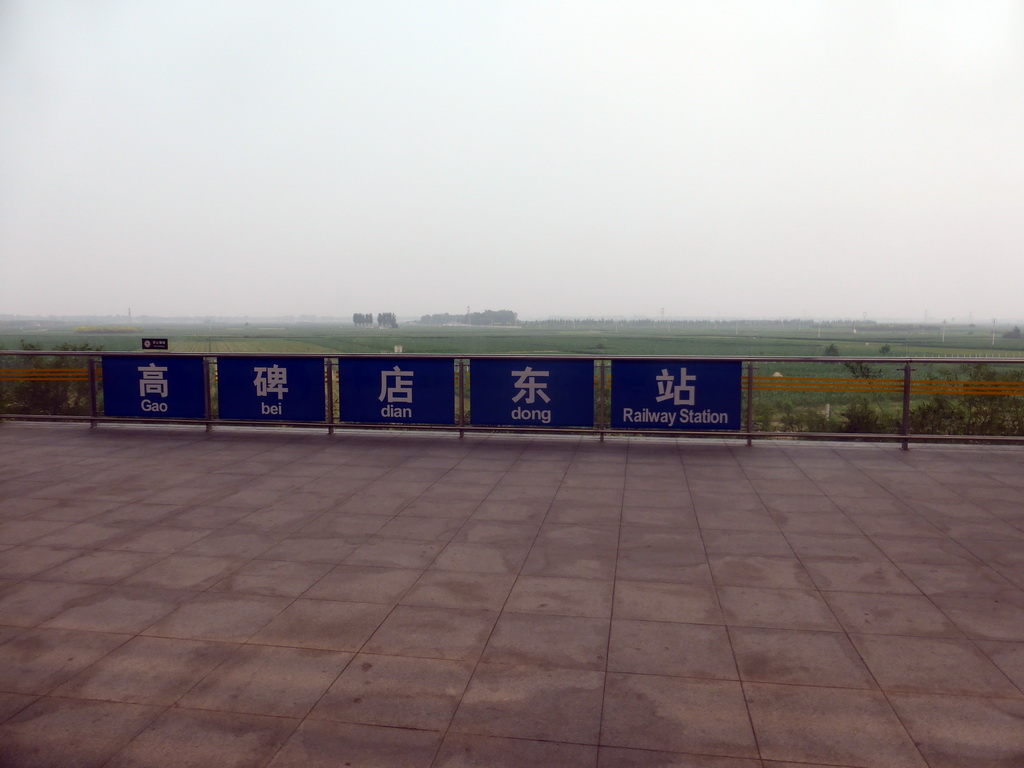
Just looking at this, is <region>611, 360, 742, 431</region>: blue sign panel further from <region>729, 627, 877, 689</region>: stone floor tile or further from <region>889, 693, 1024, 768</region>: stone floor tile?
<region>889, 693, 1024, 768</region>: stone floor tile

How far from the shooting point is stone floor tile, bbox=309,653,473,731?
3326 millimetres

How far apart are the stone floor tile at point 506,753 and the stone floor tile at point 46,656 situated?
7.10 ft

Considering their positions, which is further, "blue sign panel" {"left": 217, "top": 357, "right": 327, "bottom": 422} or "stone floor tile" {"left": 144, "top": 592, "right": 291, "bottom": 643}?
"blue sign panel" {"left": 217, "top": 357, "right": 327, "bottom": 422}

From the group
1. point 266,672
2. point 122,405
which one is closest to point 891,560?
point 266,672

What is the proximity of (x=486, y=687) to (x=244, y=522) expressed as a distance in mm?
3762

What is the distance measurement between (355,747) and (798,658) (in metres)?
2.41

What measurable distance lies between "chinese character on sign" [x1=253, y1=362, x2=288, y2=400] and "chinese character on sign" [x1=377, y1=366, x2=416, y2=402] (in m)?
1.57

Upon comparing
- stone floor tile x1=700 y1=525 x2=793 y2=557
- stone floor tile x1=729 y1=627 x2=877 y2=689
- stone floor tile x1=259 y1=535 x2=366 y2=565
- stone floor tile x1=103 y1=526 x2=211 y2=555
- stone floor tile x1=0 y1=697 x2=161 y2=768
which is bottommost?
stone floor tile x1=0 y1=697 x2=161 y2=768

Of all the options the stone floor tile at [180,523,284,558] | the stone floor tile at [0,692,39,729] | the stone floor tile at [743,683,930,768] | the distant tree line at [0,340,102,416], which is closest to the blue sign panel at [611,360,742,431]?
the stone floor tile at [180,523,284,558]

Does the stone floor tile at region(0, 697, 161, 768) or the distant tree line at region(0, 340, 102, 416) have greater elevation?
the distant tree line at region(0, 340, 102, 416)

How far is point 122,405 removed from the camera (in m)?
11.6

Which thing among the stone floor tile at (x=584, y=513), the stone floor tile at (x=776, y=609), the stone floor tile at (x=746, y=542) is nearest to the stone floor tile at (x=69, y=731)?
the stone floor tile at (x=776, y=609)

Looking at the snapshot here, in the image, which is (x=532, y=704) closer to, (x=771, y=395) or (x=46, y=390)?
(x=771, y=395)

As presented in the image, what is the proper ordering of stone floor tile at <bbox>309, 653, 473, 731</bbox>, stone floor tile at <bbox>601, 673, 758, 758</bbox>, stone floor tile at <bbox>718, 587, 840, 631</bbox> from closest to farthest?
stone floor tile at <bbox>601, 673, 758, 758</bbox>, stone floor tile at <bbox>309, 653, 473, 731</bbox>, stone floor tile at <bbox>718, 587, 840, 631</bbox>
